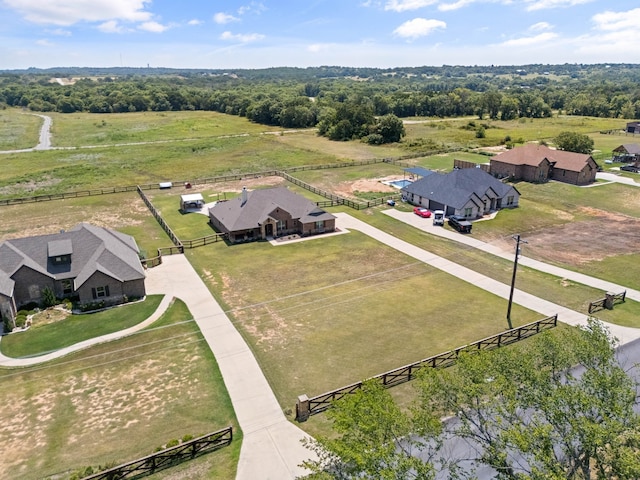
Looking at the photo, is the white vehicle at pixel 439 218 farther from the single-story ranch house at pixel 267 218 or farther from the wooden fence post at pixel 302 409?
the wooden fence post at pixel 302 409

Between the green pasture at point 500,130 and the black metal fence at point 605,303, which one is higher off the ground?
the green pasture at point 500,130

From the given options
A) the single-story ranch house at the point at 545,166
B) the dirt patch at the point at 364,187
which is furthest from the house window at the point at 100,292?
the single-story ranch house at the point at 545,166

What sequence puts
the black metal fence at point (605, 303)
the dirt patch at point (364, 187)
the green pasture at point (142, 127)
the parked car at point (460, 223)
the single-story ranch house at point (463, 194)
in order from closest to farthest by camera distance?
1. the black metal fence at point (605, 303)
2. the parked car at point (460, 223)
3. the single-story ranch house at point (463, 194)
4. the dirt patch at point (364, 187)
5. the green pasture at point (142, 127)

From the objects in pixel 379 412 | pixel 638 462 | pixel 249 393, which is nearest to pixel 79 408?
pixel 249 393

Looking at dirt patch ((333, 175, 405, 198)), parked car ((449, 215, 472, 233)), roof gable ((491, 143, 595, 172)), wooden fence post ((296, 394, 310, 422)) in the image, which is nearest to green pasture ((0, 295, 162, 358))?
wooden fence post ((296, 394, 310, 422))

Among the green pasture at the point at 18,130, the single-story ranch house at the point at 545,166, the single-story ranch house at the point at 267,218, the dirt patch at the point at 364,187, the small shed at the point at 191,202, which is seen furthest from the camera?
the green pasture at the point at 18,130

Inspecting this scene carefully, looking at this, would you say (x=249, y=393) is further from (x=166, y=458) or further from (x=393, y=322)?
(x=393, y=322)

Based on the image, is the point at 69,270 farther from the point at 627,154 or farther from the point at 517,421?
the point at 627,154
